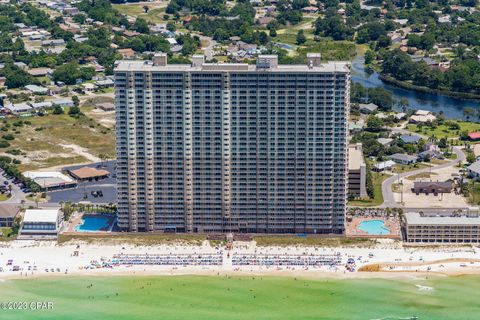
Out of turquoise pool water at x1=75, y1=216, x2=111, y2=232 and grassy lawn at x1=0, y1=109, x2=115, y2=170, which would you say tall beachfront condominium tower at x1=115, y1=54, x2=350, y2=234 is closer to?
turquoise pool water at x1=75, y1=216, x2=111, y2=232

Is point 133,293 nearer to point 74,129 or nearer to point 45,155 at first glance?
point 45,155

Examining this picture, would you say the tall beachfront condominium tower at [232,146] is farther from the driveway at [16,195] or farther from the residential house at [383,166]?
the residential house at [383,166]

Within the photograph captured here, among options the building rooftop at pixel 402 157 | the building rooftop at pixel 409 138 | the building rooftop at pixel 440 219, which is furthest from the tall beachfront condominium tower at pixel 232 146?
the building rooftop at pixel 409 138

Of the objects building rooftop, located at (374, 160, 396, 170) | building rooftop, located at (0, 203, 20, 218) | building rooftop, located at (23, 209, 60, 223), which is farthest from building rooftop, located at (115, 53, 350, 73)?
building rooftop, located at (374, 160, 396, 170)

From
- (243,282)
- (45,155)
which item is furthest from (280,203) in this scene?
(45,155)

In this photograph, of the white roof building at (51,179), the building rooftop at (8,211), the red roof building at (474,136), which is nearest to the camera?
the building rooftop at (8,211)

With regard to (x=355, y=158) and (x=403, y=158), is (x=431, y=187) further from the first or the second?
(x=403, y=158)
